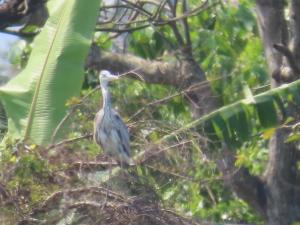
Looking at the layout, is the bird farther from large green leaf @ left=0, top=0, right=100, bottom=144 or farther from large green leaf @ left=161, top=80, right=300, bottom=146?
large green leaf @ left=161, top=80, right=300, bottom=146

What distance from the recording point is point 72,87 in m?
8.34

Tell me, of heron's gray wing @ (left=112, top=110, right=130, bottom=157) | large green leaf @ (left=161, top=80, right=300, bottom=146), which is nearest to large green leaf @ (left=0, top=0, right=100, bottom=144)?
heron's gray wing @ (left=112, top=110, right=130, bottom=157)

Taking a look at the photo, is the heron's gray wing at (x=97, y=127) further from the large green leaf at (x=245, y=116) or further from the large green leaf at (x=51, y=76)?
the large green leaf at (x=245, y=116)

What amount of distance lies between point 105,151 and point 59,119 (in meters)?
0.72

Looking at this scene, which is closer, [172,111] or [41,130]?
[41,130]

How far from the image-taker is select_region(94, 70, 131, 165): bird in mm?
7711

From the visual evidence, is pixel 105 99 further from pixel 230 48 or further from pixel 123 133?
pixel 230 48

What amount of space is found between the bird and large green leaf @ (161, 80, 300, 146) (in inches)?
36.3

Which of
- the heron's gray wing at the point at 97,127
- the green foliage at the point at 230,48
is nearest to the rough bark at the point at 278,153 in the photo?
the green foliage at the point at 230,48

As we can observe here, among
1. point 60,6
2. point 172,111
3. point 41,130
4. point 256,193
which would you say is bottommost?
point 256,193

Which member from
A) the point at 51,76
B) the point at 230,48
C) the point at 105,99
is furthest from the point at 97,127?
the point at 230,48

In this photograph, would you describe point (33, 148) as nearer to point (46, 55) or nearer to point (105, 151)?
point (105, 151)

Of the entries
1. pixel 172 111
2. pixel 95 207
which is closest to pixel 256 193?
pixel 172 111

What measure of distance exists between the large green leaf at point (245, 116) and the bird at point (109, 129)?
3.02ft
